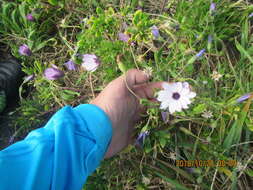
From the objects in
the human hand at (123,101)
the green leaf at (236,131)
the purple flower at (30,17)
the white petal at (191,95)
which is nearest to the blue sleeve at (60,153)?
the human hand at (123,101)

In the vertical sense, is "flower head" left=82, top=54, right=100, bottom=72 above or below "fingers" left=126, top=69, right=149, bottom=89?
above

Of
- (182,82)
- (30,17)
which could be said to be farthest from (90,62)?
(30,17)

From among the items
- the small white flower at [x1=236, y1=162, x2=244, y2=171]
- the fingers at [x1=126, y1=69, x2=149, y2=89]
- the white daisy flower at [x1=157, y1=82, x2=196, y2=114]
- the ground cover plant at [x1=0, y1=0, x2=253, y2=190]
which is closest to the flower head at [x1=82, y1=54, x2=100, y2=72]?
the ground cover plant at [x1=0, y1=0, x2=253, y2=190]

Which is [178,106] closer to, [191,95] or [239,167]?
[191,95]

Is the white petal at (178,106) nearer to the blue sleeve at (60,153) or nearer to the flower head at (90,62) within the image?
the blue sleeve at (60,153)

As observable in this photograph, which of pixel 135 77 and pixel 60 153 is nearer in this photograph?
pixel 60 153

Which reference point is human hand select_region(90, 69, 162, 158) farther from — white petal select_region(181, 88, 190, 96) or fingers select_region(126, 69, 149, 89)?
white petal select_region(181, 88, 190, 96)

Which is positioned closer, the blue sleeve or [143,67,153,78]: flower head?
the blue sleeve

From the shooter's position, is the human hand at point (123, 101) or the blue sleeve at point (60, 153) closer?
the blue sleeve at point (60, 153)
